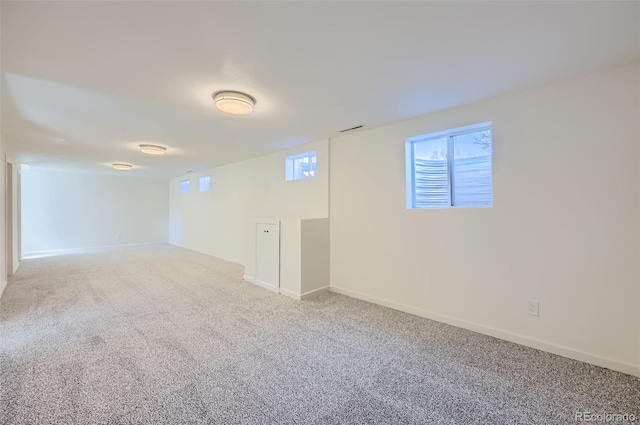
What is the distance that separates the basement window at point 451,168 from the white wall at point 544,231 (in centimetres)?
13

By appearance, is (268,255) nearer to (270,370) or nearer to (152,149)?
(270,370)

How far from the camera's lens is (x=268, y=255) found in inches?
163

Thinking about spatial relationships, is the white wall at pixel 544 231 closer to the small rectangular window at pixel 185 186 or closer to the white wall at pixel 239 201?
the white wall at pixel 239 201

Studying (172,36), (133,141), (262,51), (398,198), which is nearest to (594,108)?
(398,198)

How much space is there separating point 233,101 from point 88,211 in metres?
8.09

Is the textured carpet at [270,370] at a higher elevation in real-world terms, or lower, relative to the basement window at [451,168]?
lower

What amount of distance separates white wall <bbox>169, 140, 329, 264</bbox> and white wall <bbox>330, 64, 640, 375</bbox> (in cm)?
139

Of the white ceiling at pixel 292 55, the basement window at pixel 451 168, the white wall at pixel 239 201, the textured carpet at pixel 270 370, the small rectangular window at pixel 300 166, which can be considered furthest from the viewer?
the small rectangular window at pixel 300 166

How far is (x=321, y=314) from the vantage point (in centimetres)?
312

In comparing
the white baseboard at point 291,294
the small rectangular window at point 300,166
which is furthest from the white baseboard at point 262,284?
the small rectangular window at point 300,166

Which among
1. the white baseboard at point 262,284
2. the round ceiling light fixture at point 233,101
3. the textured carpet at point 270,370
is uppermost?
the round ceiling light fixture at point 233,101

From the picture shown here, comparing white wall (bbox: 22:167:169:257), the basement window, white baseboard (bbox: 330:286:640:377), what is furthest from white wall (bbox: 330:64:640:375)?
white wall (bbox: 22:167:169:257)

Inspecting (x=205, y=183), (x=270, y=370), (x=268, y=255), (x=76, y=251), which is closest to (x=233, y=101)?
(x=270, y=370)

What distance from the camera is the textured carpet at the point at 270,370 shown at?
1591 mm
